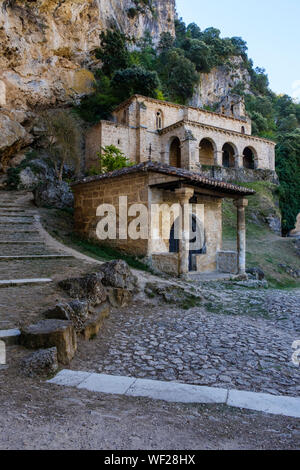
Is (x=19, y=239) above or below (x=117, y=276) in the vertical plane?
above

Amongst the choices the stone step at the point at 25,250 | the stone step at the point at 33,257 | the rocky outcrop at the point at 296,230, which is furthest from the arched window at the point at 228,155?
the stone step at the point at 33,257

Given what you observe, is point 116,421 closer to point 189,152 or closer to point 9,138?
point 9,138

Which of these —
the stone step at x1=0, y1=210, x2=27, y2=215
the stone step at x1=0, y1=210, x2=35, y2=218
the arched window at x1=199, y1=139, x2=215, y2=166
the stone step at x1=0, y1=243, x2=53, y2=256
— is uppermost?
the arched window at x1=199, y1=139, x2=215, y2=166

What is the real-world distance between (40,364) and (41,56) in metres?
27.7

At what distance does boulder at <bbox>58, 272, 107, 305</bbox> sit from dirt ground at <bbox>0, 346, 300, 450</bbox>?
8.70 feet

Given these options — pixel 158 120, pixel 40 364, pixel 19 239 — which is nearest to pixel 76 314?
pixel 40 364

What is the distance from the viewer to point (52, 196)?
50.0ft

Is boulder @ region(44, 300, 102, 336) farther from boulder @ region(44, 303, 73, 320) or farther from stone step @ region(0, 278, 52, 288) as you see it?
stone step @ region(0, 278, 52, 288)

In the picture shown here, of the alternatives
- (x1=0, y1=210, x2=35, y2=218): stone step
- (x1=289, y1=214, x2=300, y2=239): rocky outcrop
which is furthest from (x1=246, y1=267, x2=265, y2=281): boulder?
(x1=289, y1=214, x2=300, y2=239): rocky outcrop

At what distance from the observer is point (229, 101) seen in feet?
120

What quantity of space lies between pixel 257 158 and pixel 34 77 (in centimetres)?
2342

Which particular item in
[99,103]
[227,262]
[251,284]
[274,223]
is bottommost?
[251,284]

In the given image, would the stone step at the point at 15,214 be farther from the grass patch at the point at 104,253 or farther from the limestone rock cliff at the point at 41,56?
the limestone rock cliff at the point at 41,56

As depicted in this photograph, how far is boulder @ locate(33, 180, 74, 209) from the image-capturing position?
14.9 m
